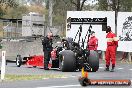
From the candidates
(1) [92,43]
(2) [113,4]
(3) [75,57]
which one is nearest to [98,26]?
(2) [113,4]

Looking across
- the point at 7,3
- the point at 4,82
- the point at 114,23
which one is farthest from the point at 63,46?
the point at 114,23

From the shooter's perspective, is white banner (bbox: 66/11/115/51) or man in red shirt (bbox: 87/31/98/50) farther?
white banner (bbox: 66/11/115/51)

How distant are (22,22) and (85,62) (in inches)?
915

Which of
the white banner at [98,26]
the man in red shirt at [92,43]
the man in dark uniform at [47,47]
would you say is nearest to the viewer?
the man in dark uniform at [47,47]

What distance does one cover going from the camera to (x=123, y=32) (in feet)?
97.7

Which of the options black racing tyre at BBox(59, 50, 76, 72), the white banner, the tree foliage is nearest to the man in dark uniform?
black racing tyre at BBox(59, 50, 76, 72)

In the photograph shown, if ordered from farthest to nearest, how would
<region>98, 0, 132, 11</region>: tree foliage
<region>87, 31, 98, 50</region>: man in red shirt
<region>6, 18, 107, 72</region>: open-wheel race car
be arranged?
<region>98, 0, 132, 11</region>: tree foliage, <region>87, 31, 98, 50</region>: man in red shirt, <region>6, 18, 107, 72</region>: open-wheel race car

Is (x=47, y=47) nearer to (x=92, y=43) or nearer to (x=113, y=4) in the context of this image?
(x=92, y=43)

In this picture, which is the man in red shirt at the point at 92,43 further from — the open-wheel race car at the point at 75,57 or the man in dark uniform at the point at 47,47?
the open-wheel race car at the point at 75,57

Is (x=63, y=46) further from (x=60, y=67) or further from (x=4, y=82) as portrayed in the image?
(x=4, y=82)

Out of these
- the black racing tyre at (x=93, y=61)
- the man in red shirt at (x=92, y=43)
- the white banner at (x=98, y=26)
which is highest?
the white banner at (x=98, y=26)

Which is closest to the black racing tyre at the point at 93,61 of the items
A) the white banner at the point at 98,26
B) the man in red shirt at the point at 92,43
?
the man in red shirt at the point at 92,43

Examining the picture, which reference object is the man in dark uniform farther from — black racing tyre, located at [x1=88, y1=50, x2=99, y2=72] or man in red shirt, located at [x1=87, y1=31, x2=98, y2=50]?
man in red shirt, located at [x1=87, y1=31, x2=98, y2=50]

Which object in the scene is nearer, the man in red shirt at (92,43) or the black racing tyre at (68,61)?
the black racing tyre at (68,61)
